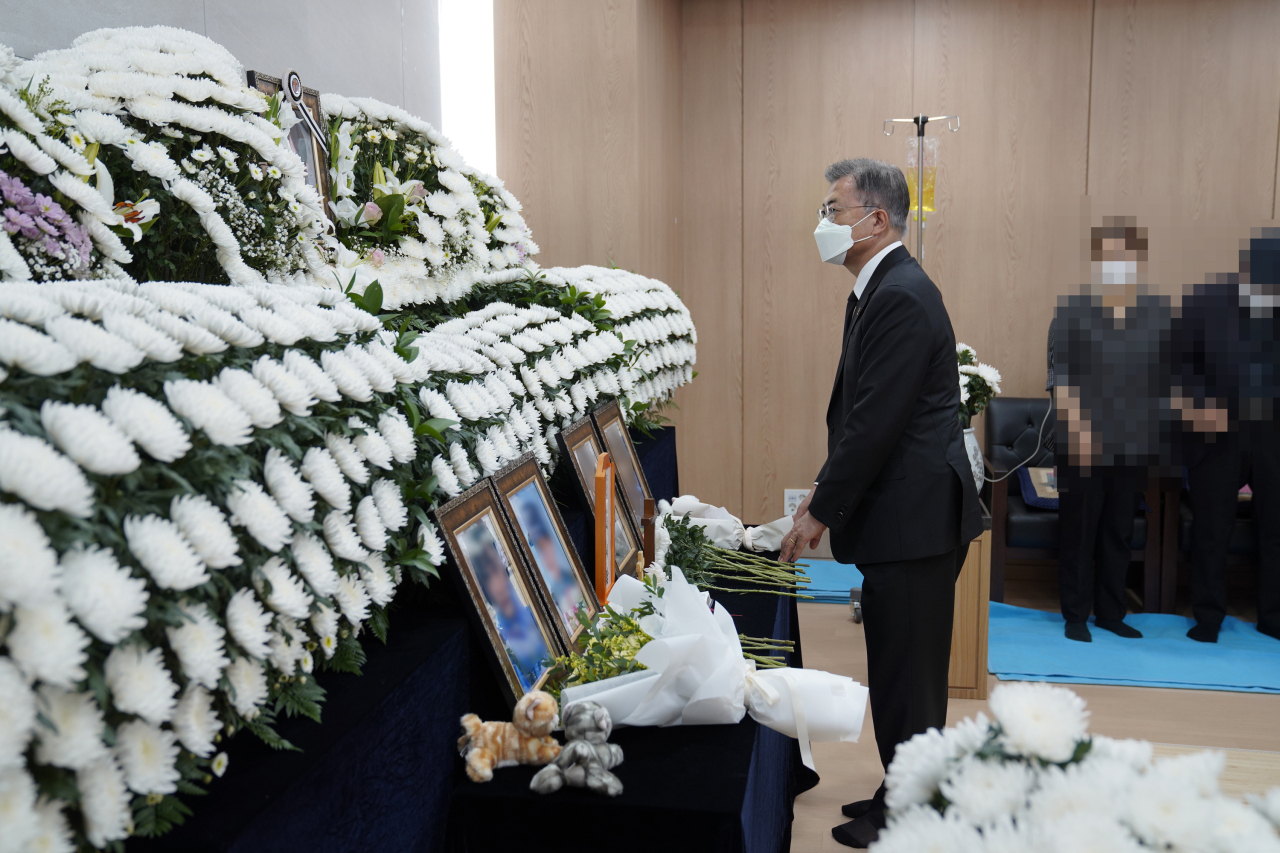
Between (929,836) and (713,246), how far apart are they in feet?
17.2

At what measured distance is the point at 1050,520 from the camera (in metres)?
4.57

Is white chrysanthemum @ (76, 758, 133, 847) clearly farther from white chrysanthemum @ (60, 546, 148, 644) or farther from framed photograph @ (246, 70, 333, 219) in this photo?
framed photograph @ (246, 70, 333, 219)

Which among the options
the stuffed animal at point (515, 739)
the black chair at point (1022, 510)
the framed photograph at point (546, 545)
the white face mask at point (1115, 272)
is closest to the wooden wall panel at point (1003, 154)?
the black chair at point (1022, 510)

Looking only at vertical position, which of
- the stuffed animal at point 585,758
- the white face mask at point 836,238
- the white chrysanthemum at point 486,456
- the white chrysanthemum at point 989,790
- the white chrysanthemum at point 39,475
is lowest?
the stuffed animal at point 585,758

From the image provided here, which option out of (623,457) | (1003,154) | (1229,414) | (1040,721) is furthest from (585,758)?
(1003,154)

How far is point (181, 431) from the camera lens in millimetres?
826

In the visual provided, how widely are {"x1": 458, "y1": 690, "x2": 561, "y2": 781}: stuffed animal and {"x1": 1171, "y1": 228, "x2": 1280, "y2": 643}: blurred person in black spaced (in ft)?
9.62

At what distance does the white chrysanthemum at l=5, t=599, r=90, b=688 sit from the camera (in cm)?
65

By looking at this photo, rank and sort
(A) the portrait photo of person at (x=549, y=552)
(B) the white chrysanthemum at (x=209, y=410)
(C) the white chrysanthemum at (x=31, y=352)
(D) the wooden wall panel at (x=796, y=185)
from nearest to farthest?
(C) the white chrysanthemum at (x=31, y=352) < (B) the white chrysanthemum at (x=209, y=410) < (A) the portrait photo of person at (x=549, y=552) < (D) the wooden wall panel at (x=796, y=185)

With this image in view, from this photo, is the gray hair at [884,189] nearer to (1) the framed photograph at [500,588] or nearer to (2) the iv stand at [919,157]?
(1) the framed photograph at [500,588]

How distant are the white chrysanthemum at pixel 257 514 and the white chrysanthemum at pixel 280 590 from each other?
0.02m

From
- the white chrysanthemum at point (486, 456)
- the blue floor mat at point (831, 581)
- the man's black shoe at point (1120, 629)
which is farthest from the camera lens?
the blue floor mat at point (831, 581)

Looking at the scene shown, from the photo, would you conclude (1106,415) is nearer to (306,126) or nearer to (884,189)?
(884,189)

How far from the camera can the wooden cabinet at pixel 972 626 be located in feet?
11.5
